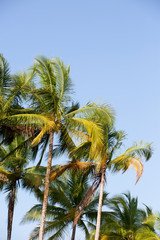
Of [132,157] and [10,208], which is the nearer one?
[132,157]

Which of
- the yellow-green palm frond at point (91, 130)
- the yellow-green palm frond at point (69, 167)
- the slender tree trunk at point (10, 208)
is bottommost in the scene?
the slender tree trunk at point (10, 208)

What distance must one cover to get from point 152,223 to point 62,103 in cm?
1149

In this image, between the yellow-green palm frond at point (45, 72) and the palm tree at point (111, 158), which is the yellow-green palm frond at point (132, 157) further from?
the yellow-green palm frond at point (45, 72)

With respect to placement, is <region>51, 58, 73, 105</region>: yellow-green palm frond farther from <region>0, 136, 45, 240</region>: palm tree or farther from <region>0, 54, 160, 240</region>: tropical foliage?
<region>0, 136, 45, 240</region>: palm tree

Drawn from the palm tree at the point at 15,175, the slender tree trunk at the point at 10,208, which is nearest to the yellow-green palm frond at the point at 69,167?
the palm tree at the point at 15,175

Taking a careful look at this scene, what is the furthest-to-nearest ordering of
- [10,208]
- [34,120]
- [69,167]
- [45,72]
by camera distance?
[10,208], [69,167], [45,72], [34,120]

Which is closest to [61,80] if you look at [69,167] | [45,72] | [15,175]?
[45,72]

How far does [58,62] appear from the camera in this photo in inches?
809

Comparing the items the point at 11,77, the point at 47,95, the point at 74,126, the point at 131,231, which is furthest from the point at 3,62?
the point at 131,231

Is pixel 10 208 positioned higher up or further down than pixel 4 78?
further down

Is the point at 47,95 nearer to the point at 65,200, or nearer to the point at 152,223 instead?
the point at 65,200

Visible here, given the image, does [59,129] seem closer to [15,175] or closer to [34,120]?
[34,120]

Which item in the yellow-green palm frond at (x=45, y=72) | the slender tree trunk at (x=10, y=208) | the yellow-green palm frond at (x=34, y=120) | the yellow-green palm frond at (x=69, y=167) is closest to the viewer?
the yellow-green palm frond at (x=34, y=120)

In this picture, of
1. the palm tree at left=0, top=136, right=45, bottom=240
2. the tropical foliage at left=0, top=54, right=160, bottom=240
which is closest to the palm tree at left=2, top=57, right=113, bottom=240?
the tropical foliage at left=0, top=54, right=160, bottom=240
